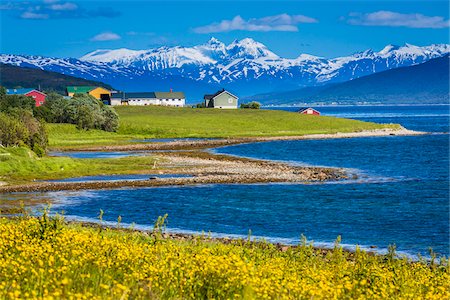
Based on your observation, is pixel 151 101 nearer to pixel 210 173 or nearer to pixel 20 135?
pixel 20 135

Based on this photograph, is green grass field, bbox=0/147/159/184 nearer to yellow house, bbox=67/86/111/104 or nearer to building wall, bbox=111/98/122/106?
building wall, bbox=111/98/122/106

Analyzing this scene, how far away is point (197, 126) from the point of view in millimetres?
126688

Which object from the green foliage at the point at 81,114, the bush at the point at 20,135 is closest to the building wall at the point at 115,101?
the green foliage at the point at 81,114

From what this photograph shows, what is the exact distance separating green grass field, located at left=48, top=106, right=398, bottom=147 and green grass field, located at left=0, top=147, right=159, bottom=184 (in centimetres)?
3081

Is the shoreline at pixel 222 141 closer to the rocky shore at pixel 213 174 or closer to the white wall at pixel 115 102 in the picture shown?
the rocky shore at pixel 213 174

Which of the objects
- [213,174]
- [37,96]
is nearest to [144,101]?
[37,96]

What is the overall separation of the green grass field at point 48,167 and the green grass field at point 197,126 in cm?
3081

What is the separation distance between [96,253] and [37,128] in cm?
6245

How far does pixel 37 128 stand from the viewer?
7500 centimetres

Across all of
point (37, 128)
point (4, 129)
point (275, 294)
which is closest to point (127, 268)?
point (275, 294)

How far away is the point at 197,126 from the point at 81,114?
73.5 ft

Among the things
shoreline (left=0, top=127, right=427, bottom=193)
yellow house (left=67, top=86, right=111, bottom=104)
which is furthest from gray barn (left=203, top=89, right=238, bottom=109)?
shoreline (left=0, top=127, right=427, bottom=193)

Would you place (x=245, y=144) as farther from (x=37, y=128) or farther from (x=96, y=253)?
(x=96, y=253)

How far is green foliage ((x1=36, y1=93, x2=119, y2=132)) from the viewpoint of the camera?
112m
